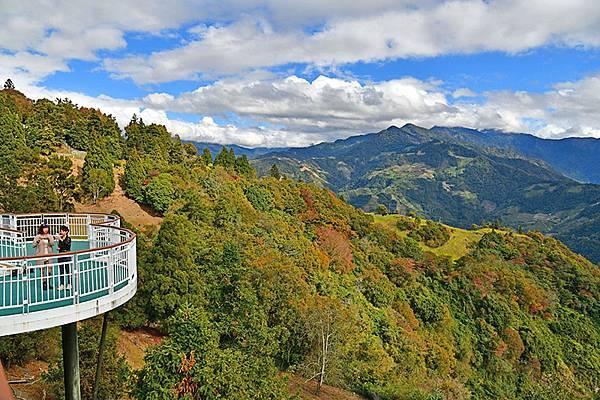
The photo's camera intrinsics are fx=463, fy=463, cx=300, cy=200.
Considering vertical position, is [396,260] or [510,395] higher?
[396,260]

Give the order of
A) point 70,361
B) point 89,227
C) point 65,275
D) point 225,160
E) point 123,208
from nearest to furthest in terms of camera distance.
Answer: point 65,275 → point 70,361 → point 89,227 → point 123,208 → point 225,160

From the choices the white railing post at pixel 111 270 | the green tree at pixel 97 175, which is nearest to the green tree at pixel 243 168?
the green tree at pixel 97 175

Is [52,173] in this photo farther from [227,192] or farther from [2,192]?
[227,192]

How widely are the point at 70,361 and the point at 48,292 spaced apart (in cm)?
179

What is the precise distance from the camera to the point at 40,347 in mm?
16078

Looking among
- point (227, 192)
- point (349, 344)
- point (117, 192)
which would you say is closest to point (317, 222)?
point (227, 192)

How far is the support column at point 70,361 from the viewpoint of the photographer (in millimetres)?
7824

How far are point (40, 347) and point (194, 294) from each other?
8.75 meters

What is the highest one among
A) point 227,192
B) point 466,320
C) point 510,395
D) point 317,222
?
point 227,192

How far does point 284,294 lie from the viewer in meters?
27.5

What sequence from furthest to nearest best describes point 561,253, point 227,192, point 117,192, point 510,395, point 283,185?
point 561,253 → point 283,185 → point 227,192 → point 510,395 → point 117,192

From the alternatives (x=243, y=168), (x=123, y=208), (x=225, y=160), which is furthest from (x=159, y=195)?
(x=243, y=168)

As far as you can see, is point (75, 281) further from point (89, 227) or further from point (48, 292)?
point (89, 227)

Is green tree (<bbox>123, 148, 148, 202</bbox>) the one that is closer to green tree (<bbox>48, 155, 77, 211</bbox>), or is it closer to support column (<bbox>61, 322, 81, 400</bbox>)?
green tree (<bbox>48, 155, 77, 211</bbox>)
